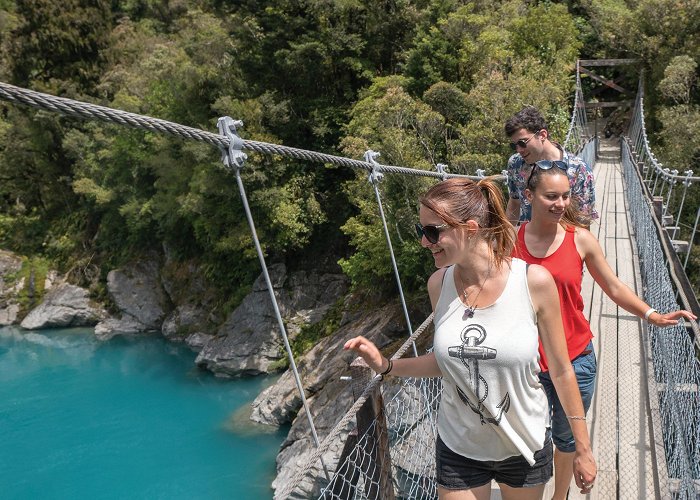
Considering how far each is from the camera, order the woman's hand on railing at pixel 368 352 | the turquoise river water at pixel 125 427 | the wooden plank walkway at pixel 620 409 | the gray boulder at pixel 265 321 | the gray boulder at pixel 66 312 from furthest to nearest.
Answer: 1. the gray boulder at pixel 66 312
2. the gray boulder at pixel 265 321
3. the turquoise river water at pixel 125 427
4. the wooden plank walkway at pixel 620 409
5. the woman's hand on railing at pixel 368 352

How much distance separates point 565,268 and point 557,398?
0.27m

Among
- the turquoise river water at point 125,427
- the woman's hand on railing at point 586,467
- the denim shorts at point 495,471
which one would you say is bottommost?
the turquoise river water at point 125,427

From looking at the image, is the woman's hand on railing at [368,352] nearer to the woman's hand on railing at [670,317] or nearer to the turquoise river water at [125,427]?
the woman's hand on railing at [670,317]

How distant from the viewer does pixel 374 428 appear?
121 centimetres

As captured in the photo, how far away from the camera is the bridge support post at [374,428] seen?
1178 millimetres

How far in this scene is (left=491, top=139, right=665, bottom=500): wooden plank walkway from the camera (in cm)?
173

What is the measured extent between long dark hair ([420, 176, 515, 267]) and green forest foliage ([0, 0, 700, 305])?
6.10 metres

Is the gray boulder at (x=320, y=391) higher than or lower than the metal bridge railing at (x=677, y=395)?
lower

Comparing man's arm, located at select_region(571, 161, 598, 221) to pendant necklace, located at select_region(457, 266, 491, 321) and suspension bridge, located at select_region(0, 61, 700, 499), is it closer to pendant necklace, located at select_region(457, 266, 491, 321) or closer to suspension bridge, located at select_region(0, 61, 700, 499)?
suspension bridge, located at select_region(0, 61, 700, 499)

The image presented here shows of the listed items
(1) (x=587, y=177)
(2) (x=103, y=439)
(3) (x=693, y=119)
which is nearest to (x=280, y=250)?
(2) (x=103, y=439)

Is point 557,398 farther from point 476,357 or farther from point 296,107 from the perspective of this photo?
point 296,107

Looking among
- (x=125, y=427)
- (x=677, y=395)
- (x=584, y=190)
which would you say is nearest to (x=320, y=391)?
(x=125, y=427)

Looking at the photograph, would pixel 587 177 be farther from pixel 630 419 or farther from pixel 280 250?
pixel 280 250

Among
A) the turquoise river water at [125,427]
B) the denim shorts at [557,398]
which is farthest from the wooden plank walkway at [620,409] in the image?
the turquoise river water at [125,427]
